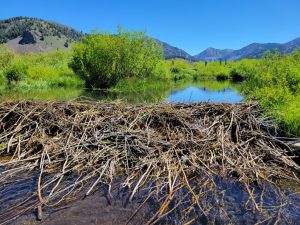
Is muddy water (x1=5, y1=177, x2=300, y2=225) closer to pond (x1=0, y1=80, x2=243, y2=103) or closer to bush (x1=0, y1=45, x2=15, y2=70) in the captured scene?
pond (x1=0, y1=80, x2=243, y2=103)

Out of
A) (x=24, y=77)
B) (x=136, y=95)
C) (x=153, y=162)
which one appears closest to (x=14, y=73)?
(x=24, y=77)

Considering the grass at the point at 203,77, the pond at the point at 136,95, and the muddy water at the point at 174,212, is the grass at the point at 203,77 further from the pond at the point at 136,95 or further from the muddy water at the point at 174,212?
the muddy water at the point at 174,212

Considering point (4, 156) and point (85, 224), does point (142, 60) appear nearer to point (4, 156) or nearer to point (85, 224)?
point (4, 156)

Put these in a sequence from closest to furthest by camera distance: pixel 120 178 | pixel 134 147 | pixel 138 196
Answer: pixel 138 196, pixel 120 178, pixel 134 147

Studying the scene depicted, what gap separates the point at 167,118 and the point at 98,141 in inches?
65.2

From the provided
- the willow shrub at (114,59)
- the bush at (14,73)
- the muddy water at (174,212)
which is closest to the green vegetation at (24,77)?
the bush at (14,73)

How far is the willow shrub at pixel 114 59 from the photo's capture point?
3105cm

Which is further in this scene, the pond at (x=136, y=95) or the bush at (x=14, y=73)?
the bush at (x=14, y=73)

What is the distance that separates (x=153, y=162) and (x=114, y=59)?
2668cm

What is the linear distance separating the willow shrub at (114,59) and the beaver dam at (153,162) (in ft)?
78.9

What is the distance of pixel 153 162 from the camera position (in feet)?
17.2

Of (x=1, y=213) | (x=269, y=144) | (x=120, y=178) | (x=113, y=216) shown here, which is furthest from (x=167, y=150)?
(x=1, y=213)

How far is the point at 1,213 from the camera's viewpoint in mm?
4266

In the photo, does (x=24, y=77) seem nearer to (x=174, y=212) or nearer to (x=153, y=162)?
(x=153, y=162)
